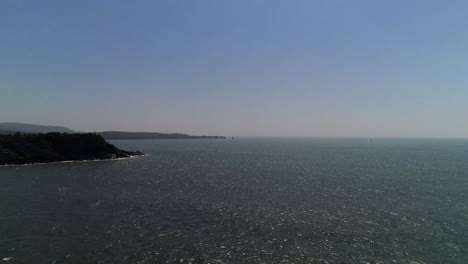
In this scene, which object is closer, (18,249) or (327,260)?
(327,260)

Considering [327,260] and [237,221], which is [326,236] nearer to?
[327,260]

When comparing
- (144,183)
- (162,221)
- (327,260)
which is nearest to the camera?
(327,260)

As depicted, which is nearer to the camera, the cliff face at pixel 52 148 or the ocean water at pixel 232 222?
the ocean water at pixel 232 222

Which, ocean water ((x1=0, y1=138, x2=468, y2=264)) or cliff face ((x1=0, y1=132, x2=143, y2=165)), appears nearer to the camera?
ocean water ((x1=0, y1=138, x2=468, y2=264))

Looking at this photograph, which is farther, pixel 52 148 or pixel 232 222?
pixel 52 148

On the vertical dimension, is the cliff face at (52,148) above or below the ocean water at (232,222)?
above

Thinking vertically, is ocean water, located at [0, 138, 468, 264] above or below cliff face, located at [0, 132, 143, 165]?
below

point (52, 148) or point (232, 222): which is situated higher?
point (52, 148)

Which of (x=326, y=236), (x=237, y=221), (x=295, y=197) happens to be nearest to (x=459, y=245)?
(x=326, y=236)
